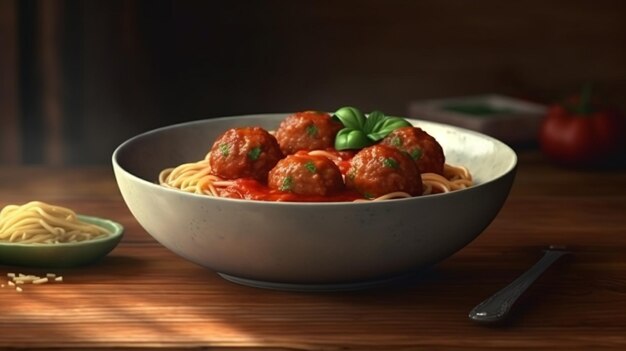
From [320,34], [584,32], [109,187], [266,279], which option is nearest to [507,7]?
[584,32]

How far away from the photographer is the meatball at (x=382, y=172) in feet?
6.10

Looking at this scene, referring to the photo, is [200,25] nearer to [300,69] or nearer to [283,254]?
[300,69]

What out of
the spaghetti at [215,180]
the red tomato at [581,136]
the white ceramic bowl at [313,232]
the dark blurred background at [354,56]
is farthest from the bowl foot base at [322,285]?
the dark blurred background at [354,56]

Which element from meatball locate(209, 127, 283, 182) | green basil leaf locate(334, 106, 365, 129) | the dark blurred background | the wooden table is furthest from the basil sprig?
the dark blurred background

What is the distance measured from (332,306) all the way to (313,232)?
5.3 inches

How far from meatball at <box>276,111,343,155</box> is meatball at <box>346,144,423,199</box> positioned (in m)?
0.19

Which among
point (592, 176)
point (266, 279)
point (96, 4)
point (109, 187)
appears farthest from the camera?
point (96, 4)

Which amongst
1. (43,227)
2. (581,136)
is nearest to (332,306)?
(43,227)

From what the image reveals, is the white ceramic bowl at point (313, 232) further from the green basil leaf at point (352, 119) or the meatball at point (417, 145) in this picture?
the green basil leaf at point (352, 119)

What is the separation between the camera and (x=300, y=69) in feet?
15.3

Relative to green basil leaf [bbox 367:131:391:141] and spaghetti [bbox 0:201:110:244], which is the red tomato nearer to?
green basil leaf [bbox 367:131:391:141]

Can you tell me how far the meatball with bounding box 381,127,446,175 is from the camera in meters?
2.02

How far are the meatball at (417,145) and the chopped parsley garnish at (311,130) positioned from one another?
0.40 ft

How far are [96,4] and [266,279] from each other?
2498 millimetres
